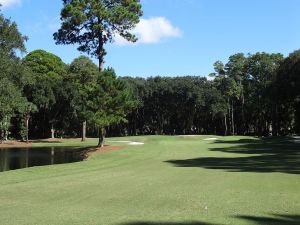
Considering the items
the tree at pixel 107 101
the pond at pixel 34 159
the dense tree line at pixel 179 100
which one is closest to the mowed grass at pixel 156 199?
the pond at pixel 34 159

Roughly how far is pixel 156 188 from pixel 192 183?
168 cm

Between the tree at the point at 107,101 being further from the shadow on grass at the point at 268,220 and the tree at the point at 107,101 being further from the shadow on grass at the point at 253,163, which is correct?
the shadow on grass at the point at 268,220

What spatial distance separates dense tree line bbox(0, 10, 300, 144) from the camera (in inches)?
2474

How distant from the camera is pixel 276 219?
355 inches

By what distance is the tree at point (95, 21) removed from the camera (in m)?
42.1

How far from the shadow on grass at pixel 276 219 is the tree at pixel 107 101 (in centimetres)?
2957

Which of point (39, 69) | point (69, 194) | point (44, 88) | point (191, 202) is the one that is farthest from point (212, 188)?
point (39, 69)

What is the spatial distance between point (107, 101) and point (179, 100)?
55.4 meters

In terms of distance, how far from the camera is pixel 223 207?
10.5 meters

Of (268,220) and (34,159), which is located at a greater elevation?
(268,220)

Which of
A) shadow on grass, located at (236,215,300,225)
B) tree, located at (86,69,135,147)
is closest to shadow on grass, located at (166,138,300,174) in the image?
shadow on grass, located at (236,215,300,225)

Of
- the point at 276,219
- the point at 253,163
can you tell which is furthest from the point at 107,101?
the point at 276,219

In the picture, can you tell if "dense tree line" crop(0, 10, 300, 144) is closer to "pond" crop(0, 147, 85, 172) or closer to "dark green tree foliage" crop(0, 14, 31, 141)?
"dark green tree foliage" crop(0, 14, 31, 141)

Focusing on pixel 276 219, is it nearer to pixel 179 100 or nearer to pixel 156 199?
pixel 156 199
